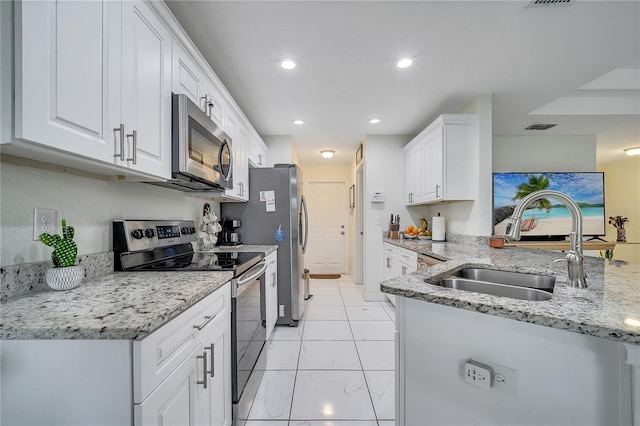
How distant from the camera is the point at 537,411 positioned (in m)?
0.78

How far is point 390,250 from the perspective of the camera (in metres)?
3.56

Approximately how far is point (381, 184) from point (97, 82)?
352 cm

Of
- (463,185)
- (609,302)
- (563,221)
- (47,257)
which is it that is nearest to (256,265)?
(47,257)

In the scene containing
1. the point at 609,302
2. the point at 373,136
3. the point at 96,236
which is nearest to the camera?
the point at 609,302

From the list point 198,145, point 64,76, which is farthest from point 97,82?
point 198,145

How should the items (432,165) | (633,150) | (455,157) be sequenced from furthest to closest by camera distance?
1. (633,150)
2. (432,165)
3. (455,157)

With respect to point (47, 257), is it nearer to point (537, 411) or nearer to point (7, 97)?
point (7, 97)

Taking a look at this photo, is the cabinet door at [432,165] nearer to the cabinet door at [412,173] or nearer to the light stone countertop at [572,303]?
the cabinet door at [412,173]

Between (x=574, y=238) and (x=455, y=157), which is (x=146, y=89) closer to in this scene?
(x=574, y=238)

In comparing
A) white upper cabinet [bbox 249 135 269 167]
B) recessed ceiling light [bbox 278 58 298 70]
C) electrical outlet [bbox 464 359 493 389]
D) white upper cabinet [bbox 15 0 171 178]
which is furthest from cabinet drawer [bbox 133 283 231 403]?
white upper cabinet [bbox 249 135 269 167]

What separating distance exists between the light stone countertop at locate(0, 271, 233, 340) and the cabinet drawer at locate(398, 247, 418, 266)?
2064 millimetres

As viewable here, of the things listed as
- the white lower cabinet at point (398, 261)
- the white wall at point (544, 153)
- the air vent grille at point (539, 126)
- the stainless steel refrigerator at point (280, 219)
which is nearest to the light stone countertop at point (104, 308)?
the stainless steel refrigerator at point (280, 219)

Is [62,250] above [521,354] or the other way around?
above

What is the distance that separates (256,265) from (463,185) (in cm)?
235
